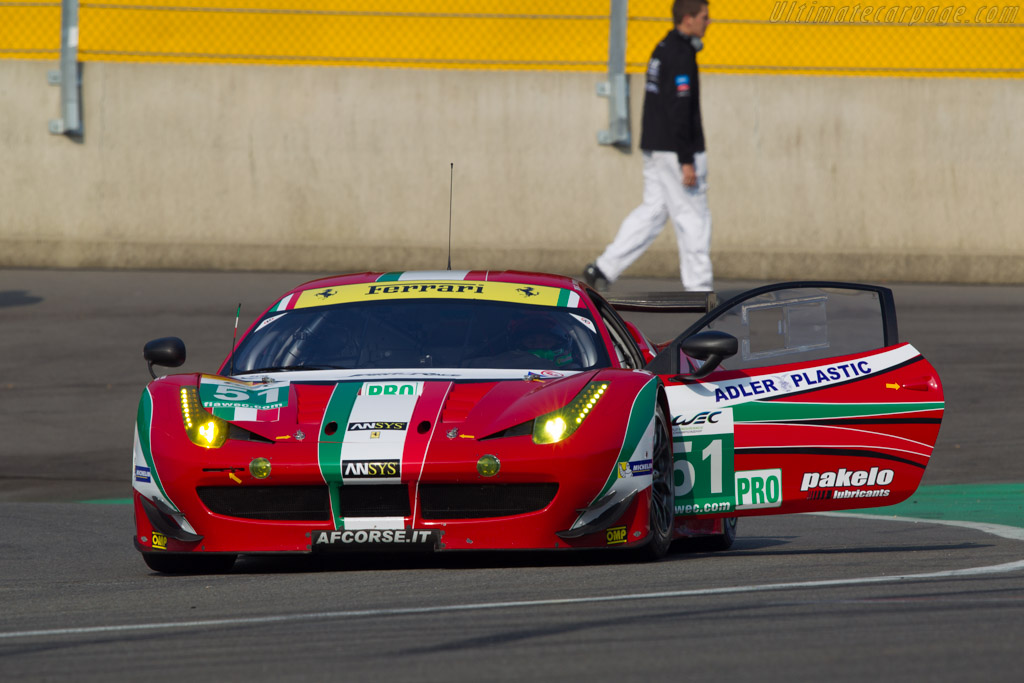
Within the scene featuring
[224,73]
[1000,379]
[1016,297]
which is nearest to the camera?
[1000,379]

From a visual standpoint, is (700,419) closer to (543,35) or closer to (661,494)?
(661,494)

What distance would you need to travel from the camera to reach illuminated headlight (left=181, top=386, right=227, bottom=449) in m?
5.97

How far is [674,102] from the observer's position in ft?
39.5

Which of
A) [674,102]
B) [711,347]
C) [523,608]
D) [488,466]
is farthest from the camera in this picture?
[674,102]

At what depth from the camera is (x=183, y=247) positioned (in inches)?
667

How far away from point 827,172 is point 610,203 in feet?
6.99

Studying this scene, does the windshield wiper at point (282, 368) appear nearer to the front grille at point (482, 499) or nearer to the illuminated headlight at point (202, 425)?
the illuminated headlight at point (202, 425)

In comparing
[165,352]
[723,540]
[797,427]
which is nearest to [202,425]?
[165,352]

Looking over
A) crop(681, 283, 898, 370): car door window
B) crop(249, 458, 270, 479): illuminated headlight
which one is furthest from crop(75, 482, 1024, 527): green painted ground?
crop(249, 458, 270, 479): illuminated headlight

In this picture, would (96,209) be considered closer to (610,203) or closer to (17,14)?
(17,14)

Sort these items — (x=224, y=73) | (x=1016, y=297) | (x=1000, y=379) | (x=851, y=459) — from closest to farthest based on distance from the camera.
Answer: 1. (x=851, y=459)
2. (x=1000, y=379)
3. (x=1016, y=297)
4. (x=224, y=73)

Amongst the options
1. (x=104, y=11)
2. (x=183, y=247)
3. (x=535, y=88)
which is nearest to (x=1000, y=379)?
(x=535, y=88)

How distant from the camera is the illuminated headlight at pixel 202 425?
597 cm

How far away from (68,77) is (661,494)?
469 inches
